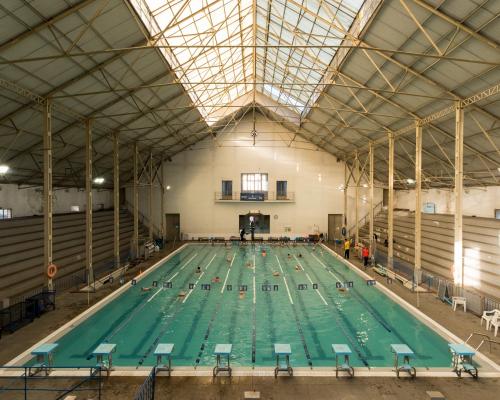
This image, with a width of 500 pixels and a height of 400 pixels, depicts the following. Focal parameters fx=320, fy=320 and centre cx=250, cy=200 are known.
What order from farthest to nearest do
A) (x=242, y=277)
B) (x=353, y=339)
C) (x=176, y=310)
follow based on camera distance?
(x=242, y=277) → (x=176, y=310) → (x=353, y=339)

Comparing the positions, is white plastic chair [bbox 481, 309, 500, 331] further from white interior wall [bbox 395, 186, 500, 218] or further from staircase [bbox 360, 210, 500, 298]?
white interior wall [bbox 395, 186, 500, 218]

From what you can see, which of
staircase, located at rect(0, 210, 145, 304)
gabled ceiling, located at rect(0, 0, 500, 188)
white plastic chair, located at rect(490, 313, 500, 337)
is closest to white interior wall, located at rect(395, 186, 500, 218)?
gabled ceiling, located at rect(0, 0, 500, 188)

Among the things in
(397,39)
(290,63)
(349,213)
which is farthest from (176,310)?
(349,213)

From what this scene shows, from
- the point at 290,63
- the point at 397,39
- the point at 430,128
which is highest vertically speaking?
the point at 290,63

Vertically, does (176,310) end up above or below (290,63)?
below

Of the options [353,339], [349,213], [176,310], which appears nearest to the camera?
[353,339]

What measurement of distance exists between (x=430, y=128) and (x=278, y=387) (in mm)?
17092

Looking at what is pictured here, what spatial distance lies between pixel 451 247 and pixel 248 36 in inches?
732

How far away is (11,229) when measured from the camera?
17797 millimetres

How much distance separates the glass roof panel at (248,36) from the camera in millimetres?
13688

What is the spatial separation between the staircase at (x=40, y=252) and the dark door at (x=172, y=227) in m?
7.67

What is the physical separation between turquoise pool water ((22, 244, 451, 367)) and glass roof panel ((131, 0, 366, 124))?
33.0 feet

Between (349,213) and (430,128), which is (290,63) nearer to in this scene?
(430,128)

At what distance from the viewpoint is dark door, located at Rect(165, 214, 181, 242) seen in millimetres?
34312
